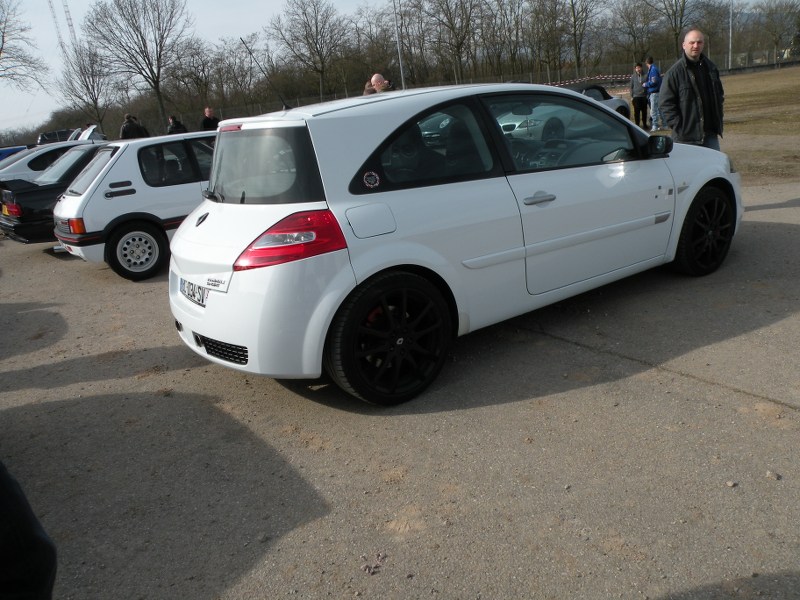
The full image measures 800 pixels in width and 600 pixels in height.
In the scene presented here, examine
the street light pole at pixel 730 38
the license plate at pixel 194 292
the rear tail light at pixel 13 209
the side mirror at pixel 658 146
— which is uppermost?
the street light pole at pixel 730 38

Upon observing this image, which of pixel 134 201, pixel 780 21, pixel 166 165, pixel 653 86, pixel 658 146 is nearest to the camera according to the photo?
pixel 658 146

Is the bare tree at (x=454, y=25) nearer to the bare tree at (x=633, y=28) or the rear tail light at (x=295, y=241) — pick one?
the bare tree at (x=633, y=28)

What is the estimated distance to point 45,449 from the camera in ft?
12.9

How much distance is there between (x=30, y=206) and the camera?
30.9 ft

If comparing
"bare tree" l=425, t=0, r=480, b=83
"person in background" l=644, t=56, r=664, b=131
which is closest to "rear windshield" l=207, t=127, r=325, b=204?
"person in background" l=644, t=56, r=664, b=131

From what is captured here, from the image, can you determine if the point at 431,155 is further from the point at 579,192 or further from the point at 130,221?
the point at 130,221

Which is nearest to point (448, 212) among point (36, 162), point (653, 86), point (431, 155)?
point (431, 155)

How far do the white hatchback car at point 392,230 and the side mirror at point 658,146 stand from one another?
216 millimetres

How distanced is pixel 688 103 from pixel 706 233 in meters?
1.92

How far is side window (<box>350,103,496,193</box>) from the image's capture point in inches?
152

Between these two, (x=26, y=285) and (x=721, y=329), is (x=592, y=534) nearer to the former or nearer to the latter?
(x=721, y=329)

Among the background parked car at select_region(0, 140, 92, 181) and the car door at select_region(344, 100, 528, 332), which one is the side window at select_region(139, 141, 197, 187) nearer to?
the background parked car at select_region(0, 140, 92, 181)

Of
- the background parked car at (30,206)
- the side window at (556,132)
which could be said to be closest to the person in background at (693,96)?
the side window at (556,132)

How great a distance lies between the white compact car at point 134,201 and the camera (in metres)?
7.90
